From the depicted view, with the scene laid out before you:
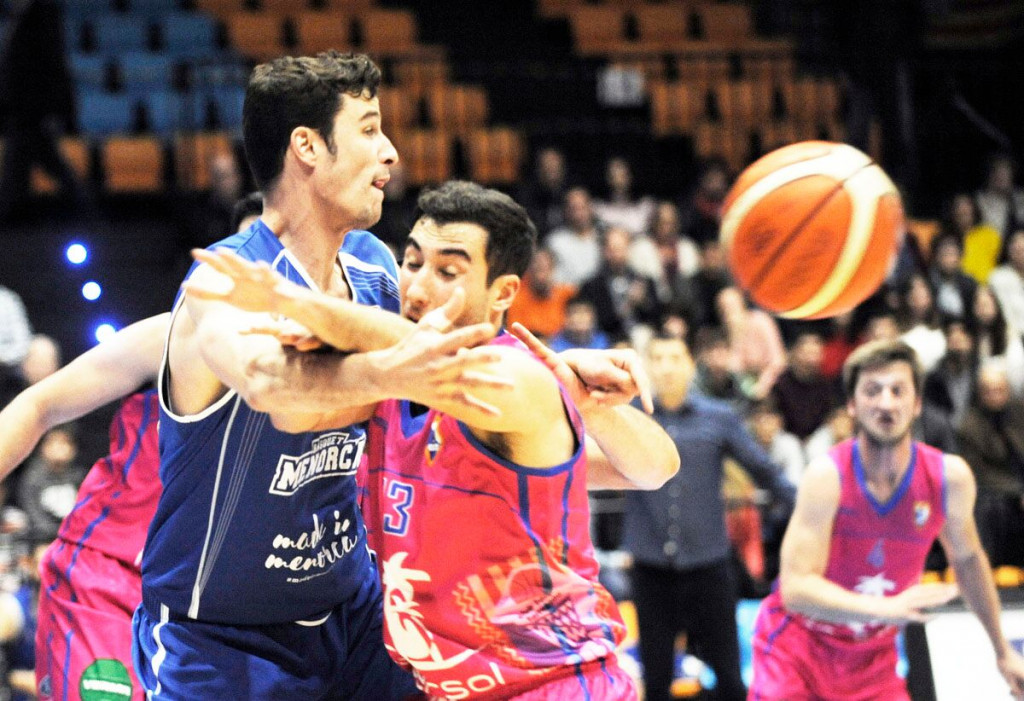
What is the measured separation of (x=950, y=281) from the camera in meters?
10.2

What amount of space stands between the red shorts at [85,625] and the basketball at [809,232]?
2.06 m

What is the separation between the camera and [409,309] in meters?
3.19

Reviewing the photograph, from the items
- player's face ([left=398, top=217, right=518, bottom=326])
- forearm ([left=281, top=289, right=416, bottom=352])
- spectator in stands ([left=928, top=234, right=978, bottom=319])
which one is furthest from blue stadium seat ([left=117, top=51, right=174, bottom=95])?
forearm ([left=281, top=289, right=416, bottom=352])

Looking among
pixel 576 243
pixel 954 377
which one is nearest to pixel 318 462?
pixel 954 377

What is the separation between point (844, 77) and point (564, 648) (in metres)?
10.5

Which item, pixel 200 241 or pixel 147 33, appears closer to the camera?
pixel 200 241

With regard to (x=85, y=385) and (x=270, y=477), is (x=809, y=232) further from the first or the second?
(x=85, y=385)

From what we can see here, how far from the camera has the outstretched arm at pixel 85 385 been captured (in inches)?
143

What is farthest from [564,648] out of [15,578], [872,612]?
[15,578]

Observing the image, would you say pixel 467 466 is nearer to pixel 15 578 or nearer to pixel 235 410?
pixel 235 410

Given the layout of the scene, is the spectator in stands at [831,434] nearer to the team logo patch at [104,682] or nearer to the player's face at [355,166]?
the team logo patch at [104,682]

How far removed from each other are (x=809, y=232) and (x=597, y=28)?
32.7 ft

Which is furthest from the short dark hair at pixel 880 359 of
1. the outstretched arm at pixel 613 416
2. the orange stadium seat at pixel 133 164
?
the orange stadium seat at pixel 133 164

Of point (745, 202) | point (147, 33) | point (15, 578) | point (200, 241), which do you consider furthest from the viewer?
point (147, 33)
